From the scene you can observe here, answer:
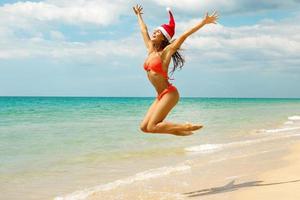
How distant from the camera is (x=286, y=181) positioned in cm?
772

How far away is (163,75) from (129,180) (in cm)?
269

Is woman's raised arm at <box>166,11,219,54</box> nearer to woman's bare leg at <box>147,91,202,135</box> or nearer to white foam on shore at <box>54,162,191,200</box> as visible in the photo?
woman's bare leg at <box>147,91,202,135</box>

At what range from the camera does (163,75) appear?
7.82 meters

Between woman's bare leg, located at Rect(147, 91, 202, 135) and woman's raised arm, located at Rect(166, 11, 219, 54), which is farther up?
woman's raised arm, located at Rect(166, 11, 219, 54)

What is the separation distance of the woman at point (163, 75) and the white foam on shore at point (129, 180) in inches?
64.8

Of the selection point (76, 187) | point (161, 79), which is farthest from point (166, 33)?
point (76, 187)

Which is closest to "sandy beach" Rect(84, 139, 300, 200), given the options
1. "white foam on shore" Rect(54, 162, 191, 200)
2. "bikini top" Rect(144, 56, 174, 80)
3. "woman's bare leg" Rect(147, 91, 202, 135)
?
"white foam on shore" Rect(54, 162, 191, 200)

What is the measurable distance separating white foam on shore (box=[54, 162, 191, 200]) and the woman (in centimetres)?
165

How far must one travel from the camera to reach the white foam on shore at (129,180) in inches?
326

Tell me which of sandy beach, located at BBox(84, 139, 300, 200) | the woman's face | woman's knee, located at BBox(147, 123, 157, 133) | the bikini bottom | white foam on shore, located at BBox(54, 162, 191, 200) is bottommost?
white foam on shore, located at BBox(54, 162, 191, 200)

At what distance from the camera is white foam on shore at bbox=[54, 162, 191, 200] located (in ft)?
27.2

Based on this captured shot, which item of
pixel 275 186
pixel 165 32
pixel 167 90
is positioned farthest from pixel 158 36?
pixel 275 186

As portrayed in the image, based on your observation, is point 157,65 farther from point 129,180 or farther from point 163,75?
point 129,180

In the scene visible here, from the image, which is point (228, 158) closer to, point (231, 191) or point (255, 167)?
point (255, 167)
